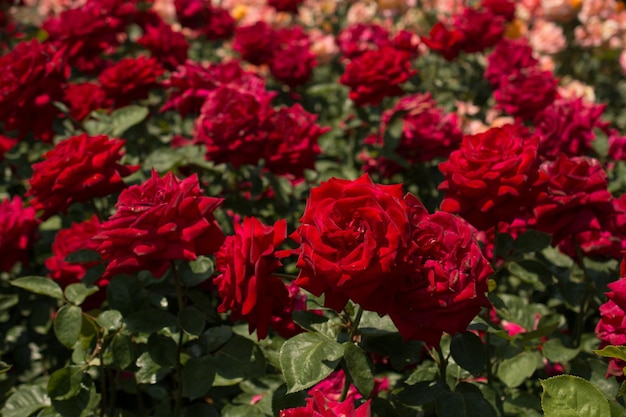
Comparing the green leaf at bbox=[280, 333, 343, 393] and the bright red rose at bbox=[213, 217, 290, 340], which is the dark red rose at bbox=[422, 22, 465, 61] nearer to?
the bright red rose at bbox=[213, 217, 290, 340]

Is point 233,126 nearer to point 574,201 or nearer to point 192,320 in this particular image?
point 192,320

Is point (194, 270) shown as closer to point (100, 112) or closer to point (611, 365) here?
point (611, 365)

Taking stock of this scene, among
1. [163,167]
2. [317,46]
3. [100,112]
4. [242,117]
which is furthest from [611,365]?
[317,46]

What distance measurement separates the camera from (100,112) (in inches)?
84.6

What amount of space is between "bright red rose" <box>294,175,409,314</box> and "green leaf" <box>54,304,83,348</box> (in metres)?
0.61

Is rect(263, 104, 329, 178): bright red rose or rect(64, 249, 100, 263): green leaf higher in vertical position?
rect(64, 249, 100, 263): green leaf

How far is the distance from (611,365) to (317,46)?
2.86 metres

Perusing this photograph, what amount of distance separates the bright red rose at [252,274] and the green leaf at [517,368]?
0.54 metres

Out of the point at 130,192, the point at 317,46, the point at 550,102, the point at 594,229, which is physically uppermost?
the point at 130,192

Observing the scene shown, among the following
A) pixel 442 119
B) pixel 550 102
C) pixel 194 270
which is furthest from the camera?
pixel 550 102

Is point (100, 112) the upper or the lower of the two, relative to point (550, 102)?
upper

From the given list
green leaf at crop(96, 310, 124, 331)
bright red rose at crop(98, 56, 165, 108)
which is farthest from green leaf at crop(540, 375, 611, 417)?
bright red rose at crop(98, 56, 165, 108)

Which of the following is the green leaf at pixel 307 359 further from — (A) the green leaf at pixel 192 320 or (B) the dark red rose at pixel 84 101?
(B) the dark red rose at pixel 84 101

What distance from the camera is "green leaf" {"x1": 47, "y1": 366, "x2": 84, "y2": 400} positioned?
129cm
